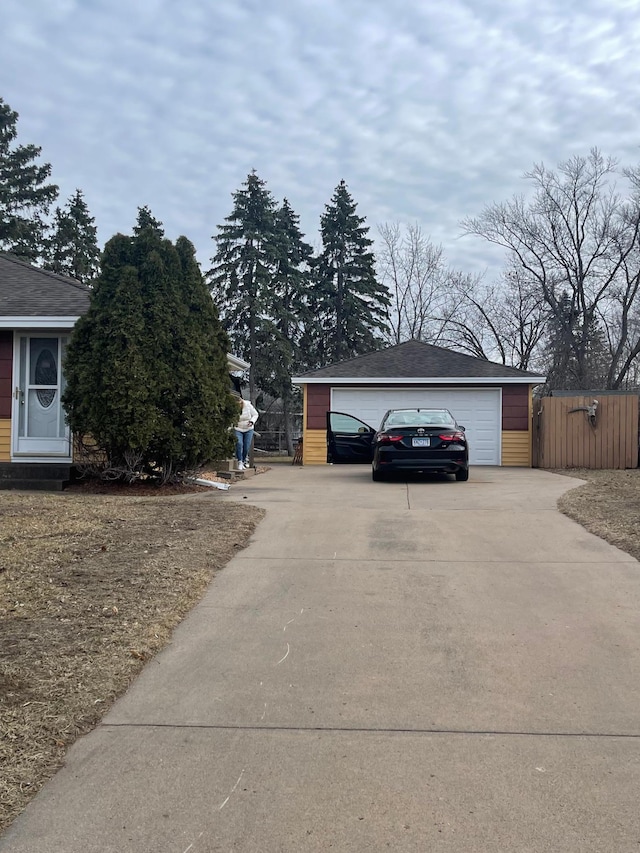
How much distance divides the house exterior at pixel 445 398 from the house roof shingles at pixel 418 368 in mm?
25

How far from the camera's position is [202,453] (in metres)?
11.2

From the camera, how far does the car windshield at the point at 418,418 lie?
13133 millimetres

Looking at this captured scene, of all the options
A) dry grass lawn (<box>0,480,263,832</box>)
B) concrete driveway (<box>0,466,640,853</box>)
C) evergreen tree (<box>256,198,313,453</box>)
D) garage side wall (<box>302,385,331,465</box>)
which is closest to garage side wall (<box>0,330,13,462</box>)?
dry grass lawn (<box>0,480,263,832</box>)

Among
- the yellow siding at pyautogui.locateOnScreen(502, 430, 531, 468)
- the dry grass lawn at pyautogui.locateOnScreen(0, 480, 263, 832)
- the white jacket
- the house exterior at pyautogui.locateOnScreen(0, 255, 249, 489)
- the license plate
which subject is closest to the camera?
the dry grass lawn at pyautogui.locateOnScreen(0, 480, 263, 832)

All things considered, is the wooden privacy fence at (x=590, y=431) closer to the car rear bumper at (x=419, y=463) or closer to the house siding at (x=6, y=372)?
the car rear bumper at (x=419, y=463)

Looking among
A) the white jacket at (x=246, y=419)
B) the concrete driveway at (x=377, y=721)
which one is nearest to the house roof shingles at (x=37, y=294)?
the white jacket at (x=246, y=419)

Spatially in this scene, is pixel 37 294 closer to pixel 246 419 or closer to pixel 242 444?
pixel 246 419

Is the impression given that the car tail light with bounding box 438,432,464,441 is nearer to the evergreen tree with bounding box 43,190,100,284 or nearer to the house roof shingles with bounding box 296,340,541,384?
the house roof shingles with bounding box 296,340,541,384

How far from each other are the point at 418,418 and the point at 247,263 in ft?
91.5

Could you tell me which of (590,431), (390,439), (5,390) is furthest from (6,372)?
(590,431)

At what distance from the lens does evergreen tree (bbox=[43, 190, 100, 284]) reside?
42.8 meters

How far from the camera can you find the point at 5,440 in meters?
13.0

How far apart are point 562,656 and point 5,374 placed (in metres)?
11.2

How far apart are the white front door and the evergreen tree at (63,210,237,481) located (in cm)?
175
